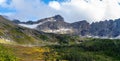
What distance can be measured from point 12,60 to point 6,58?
2282mm

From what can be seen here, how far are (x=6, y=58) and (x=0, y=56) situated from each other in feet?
9.02

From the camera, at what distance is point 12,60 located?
109m

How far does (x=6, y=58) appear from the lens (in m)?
109

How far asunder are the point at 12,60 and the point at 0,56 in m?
4.36

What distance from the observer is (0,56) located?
4218 inches
